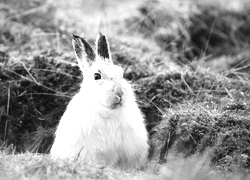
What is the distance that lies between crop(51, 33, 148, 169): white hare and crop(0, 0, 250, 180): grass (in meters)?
0.38

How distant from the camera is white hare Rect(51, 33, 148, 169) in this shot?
559cm

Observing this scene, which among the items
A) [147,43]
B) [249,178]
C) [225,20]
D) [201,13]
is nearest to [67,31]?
[147,43]

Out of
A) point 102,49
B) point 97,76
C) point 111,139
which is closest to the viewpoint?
point 111,139

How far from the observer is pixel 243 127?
236 inches

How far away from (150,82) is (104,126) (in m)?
1.93

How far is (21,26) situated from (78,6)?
201cm

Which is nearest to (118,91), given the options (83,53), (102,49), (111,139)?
(111,139)

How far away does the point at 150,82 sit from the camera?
7.35m

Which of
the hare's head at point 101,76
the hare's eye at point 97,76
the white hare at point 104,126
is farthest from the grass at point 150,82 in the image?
the hare's eye at point 97,76

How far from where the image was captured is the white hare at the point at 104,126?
220 inches

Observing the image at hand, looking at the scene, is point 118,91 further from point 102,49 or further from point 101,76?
point 102,49

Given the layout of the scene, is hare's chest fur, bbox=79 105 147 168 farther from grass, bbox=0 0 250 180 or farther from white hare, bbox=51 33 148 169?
grass, bbox=0 0 250 180

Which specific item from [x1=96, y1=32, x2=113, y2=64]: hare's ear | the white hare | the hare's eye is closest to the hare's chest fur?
the white hare

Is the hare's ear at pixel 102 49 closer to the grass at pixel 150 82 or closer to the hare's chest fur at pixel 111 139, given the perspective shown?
the hare's chest fur at pixel 111 139
